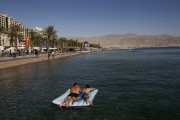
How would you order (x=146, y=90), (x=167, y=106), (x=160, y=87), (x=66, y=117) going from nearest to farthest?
1. (x=66, y=117)
2. (x=167, y=106)
3. (x=146, y=90)
4. (x=160, y=87)

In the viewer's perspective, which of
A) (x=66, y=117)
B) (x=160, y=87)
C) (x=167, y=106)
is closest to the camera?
(x=66, y=117)

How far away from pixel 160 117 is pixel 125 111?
194 centimetres

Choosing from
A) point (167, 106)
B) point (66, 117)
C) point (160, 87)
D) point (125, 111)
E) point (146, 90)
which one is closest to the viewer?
point (66, 117)

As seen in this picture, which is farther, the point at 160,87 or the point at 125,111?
the point at 160,87

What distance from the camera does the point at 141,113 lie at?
483 inches

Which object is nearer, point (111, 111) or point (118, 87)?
point (111, 111)

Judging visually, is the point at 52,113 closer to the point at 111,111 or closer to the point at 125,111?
the point at 111,111

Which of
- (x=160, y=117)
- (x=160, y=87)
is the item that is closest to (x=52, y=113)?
(x=160, y=117)

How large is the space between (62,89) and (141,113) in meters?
8.61

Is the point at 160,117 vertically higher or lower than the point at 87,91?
lower

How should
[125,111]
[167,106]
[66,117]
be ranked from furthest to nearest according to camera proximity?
[167,106] < [125,111] < [66,117]

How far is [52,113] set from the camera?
12.3 m

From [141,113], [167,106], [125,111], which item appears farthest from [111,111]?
[167,106]

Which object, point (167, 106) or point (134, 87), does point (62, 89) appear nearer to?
point (134, 87)
